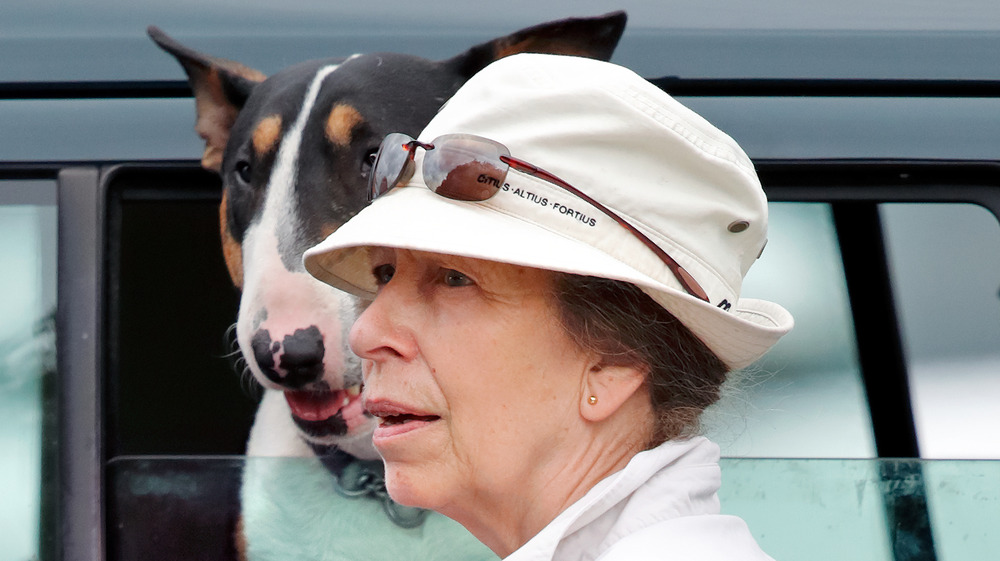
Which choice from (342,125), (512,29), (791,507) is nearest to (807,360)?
(791,507)

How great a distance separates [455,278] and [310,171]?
2.34ft

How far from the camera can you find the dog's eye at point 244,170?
2012 millimetres

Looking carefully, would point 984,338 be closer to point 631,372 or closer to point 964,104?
point 964,104

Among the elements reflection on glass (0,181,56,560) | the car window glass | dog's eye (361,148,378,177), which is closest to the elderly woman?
dog's eye (361,148,378,177)

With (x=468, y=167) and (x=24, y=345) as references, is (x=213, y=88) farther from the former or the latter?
(x=468, y=167)

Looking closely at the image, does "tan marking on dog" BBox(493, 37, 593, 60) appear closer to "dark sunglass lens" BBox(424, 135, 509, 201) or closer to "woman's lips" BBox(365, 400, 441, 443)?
"dark sunglass lens" BBox(424, 135, 509, 201)

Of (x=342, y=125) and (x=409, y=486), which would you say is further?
(x=342, y=125)

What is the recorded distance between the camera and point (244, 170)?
6.63ft

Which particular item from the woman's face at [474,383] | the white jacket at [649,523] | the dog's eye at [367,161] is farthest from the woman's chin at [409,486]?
the dog's eye at [367,161]

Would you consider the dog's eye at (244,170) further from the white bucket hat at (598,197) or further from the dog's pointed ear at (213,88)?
the white bucket hat at (598,197)

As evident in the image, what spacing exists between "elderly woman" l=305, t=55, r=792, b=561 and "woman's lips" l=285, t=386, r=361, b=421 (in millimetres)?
596

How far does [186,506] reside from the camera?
2.00m

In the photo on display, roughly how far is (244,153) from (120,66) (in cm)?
42

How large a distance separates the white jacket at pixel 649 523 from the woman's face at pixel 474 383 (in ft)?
0.42
